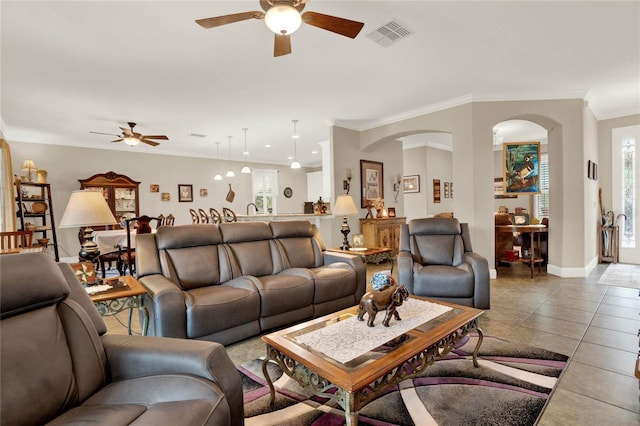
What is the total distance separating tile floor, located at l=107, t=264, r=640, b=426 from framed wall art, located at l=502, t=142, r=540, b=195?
1469 millimetres

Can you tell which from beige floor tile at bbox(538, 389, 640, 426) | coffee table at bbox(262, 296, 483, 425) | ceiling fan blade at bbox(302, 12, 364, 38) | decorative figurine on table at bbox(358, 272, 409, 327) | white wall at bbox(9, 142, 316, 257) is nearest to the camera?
coffee table at bbox(262, 296, 483, 425)

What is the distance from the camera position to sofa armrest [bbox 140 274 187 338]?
2129 mm

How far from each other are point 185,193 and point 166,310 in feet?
22.5

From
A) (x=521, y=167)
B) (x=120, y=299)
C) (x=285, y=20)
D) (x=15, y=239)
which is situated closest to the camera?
(x=285, y=20)

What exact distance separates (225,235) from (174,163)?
19.7 feet

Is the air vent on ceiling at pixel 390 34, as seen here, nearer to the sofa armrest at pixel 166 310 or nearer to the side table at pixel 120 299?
the sofa armrest at pixel 166 310

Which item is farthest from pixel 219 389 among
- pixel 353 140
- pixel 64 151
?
pixel 64 151

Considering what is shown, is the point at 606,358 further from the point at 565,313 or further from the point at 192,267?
the point at 192,267

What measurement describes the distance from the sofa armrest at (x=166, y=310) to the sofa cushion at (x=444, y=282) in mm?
2119

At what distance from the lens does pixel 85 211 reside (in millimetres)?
2113

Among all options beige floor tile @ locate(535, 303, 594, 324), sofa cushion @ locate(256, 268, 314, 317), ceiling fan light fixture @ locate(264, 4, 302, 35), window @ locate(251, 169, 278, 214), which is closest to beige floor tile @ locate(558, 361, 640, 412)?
beige floor tile @ locate(535, 303, 594, 324)

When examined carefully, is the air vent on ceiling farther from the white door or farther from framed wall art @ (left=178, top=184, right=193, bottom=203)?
framed wall art @ (left=178, top=184, right=193, bottom=203)

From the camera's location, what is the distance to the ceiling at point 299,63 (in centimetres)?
254

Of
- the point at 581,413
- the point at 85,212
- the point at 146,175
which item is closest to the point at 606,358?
the point at 581,413
